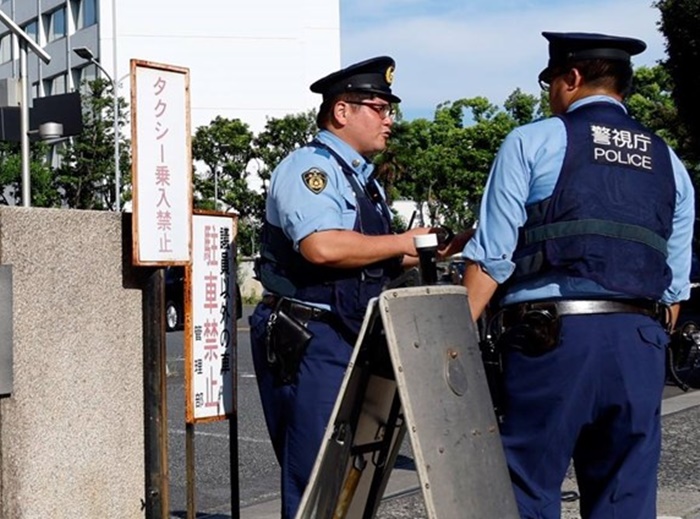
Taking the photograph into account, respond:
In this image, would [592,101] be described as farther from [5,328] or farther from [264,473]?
[264,473]

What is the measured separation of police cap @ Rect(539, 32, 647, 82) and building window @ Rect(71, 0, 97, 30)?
192 feet

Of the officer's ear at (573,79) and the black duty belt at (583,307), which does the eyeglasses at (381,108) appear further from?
the black duty belt at (583,307)

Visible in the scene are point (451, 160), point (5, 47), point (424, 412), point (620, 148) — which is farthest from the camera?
point (5, 47)

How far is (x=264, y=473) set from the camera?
26.2 ft

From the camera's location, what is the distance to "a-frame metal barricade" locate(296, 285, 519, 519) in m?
3.39

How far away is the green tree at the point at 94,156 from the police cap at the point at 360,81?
39443 millimetres

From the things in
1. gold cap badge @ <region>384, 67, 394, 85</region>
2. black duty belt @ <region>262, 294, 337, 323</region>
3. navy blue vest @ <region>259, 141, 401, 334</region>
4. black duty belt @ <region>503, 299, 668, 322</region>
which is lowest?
black duty belt @ <region>262, 294, 337, 323</region>

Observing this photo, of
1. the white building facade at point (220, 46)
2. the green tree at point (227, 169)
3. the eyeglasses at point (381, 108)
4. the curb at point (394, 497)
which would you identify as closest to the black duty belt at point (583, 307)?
the eyeglasses at point (381, 108)

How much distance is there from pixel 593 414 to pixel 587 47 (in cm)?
108

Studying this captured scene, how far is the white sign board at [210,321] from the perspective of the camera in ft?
16.3

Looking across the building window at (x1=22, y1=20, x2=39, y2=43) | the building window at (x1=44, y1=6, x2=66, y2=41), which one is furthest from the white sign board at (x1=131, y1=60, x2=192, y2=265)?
the building window at (x1=22, y1=20, x2=39, y2=43)

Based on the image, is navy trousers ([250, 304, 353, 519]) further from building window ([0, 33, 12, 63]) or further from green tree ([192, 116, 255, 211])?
building window ([0, 33, 12, 63])

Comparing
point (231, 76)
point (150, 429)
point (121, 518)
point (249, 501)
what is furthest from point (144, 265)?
point (231, 76)

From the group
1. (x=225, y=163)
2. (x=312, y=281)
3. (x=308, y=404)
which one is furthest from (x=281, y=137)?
(x=308, y=404)
